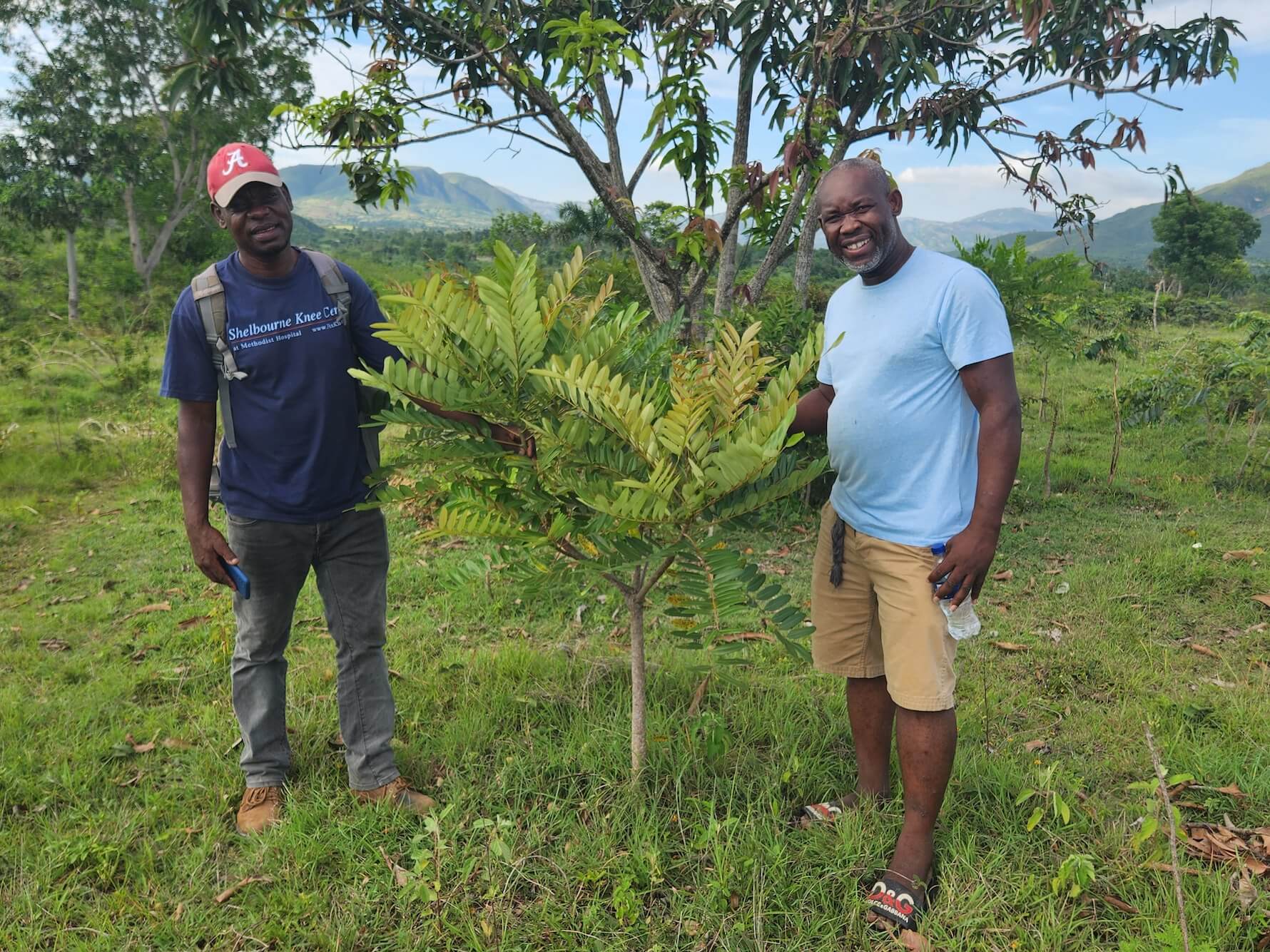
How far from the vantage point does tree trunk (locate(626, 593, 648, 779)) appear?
247 cm

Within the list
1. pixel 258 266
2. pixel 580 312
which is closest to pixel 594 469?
pixel 580 312

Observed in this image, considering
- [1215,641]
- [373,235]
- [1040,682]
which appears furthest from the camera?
[373,235]

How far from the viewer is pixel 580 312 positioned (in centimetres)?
235

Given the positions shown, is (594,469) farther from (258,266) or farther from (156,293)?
(156,293)

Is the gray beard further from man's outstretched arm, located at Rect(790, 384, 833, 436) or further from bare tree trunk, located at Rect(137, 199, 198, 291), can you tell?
bare tree trunk, located at Rect(137, 199, 198, 291)

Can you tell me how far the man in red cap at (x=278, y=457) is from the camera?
2387mm

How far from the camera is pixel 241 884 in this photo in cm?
237

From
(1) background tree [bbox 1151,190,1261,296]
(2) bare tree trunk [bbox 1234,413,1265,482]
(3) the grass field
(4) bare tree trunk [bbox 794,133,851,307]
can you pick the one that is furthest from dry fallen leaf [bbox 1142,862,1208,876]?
(1) background tree [bbox 1151,190,1261,296]

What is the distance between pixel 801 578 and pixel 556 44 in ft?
12.6

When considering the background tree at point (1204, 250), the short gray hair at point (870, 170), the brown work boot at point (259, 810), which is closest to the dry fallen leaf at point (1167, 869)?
the short gray hair at point (870, 170)

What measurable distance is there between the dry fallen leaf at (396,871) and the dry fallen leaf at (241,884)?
0.33 metres

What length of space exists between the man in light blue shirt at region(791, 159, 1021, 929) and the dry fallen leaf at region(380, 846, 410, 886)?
4.24ft

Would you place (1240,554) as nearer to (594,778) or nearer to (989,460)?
(989,460)

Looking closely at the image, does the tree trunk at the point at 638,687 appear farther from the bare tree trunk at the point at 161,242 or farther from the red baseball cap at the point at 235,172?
the bare tree trunk at the point at 161,242
